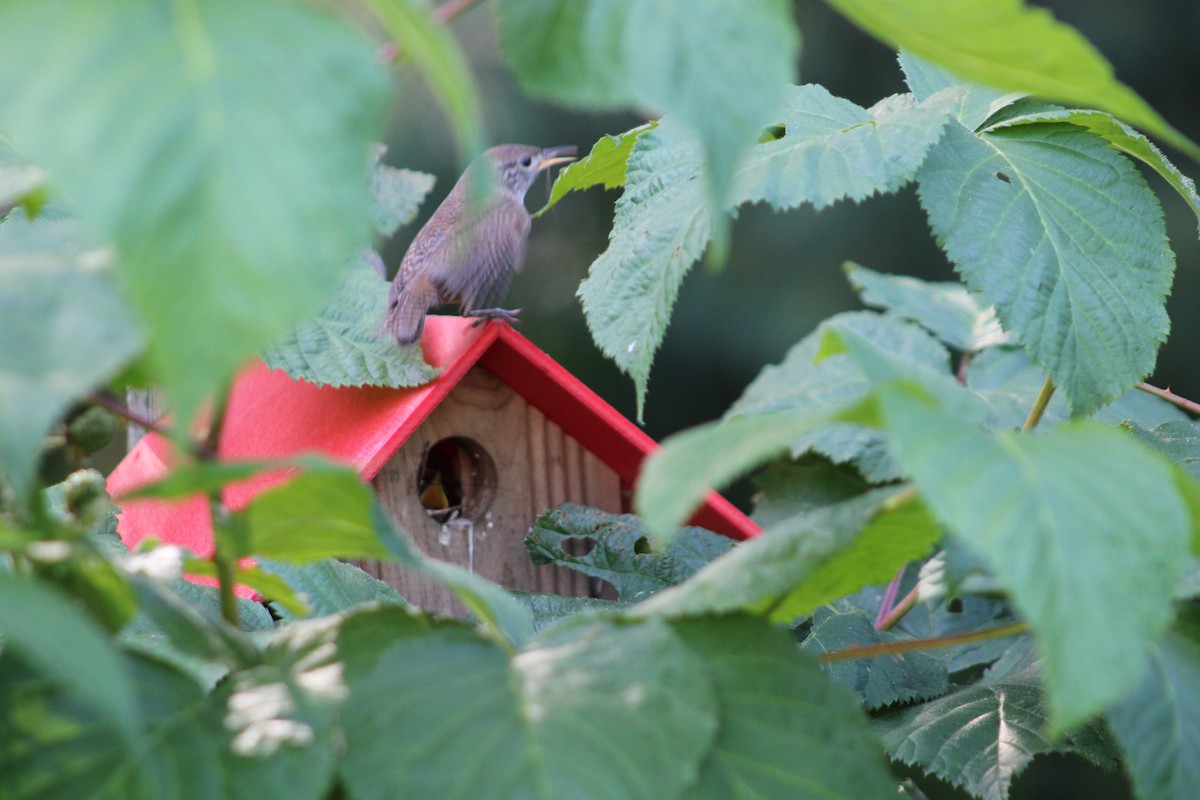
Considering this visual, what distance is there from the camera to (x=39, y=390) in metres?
0.36

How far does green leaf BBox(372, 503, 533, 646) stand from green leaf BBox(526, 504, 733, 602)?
0.58 metres

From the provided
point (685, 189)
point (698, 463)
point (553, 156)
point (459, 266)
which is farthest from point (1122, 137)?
point (553, 156)

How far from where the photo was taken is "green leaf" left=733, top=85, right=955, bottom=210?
3.18 feet

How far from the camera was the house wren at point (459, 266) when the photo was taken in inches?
61.8

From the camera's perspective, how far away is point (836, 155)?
1.01m

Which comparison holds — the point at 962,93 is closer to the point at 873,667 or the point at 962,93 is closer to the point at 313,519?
the point at 873,667

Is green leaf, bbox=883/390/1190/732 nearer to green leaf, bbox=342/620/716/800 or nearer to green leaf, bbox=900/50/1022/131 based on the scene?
green leaf, bbox=342/620/716/800

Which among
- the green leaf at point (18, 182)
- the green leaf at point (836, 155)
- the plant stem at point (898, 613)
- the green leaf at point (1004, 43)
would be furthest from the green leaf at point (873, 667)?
the green leaf at point (18, 182)

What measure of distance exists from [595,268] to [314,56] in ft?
2.09

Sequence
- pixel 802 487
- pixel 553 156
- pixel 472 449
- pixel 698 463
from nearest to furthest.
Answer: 1. pixel 698 463
2. pixel 802 487
3. pixel 472 449
4. pixel 553 156

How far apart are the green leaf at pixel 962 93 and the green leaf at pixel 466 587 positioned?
680mm

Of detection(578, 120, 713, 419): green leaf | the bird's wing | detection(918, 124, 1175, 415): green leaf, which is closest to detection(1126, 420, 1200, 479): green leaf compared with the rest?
detection(918, 124, 1175, 415): green leaf

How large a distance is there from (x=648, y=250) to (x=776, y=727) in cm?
53

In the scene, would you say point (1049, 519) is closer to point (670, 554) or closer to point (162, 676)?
point (162, 676)
